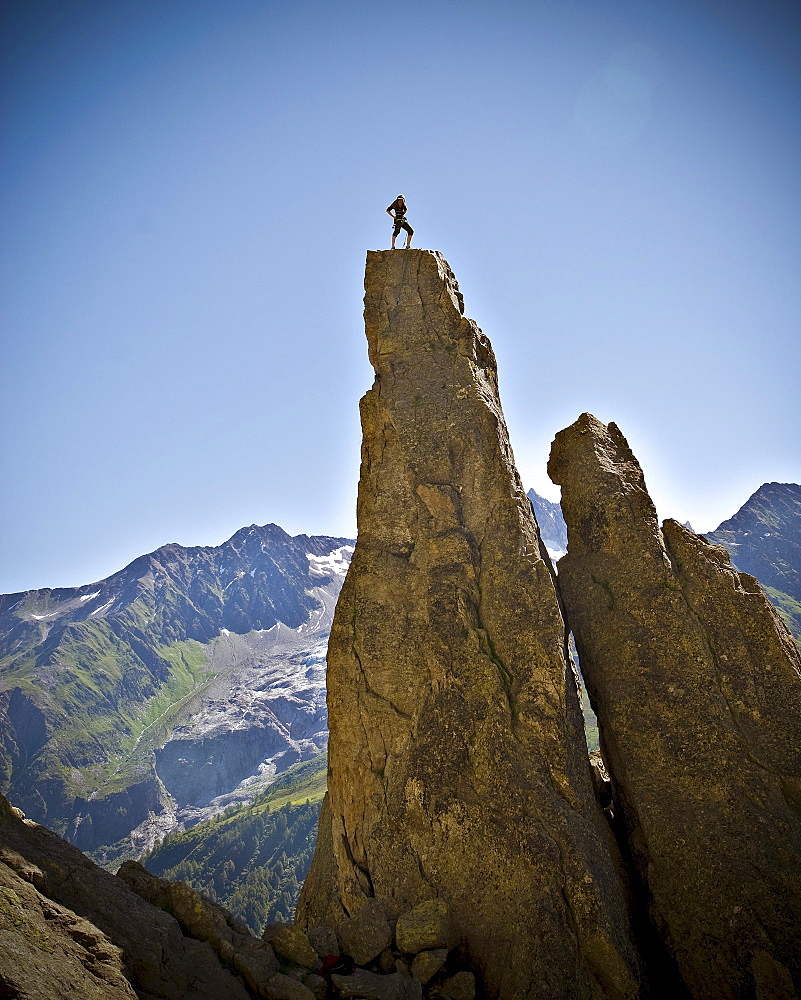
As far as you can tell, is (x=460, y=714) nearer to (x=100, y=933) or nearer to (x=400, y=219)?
(x=100, y=933)

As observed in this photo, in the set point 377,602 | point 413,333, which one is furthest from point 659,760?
point 413,333

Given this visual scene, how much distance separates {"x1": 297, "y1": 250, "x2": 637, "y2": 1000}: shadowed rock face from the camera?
19.1 m

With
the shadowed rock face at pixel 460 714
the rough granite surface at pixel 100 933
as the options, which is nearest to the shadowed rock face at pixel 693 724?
the shadowed rock face at pixel 460 714

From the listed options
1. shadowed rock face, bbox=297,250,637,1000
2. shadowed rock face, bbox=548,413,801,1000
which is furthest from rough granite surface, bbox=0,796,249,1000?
shadowed rock face, bbox=548,413,801,1000

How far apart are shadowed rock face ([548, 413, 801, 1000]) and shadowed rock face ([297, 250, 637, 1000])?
6.49 feet

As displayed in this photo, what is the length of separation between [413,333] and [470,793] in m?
24.3

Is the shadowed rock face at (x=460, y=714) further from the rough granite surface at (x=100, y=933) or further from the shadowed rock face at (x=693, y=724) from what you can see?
the rough granite surface at (x=100, y=933)

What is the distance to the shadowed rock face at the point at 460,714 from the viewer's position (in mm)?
19141

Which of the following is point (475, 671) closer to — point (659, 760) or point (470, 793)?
point (470, 793)

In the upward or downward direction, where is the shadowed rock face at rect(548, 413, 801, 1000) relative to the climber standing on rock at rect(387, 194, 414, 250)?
downward

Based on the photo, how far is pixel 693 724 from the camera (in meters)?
22.4

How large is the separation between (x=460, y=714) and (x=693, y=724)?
9.16 metres

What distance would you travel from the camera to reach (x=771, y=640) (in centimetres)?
2388

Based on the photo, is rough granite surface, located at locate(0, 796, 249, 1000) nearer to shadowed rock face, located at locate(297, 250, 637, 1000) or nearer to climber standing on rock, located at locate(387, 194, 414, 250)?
shadowed rock face, located at locate(297, 250, 637, 1000)
